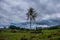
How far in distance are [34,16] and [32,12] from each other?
1952 millimetres

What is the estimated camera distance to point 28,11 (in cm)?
7438

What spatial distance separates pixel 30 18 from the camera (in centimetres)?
7450

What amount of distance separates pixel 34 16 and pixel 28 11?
11.2ft

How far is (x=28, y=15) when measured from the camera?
74750mm

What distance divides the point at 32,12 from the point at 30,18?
2761 millimetres

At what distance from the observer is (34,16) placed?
244 feet

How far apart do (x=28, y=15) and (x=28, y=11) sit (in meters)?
1.78

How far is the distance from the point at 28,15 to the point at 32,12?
7.25 feet

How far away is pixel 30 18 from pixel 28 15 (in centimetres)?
160

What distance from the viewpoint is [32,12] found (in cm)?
7438
